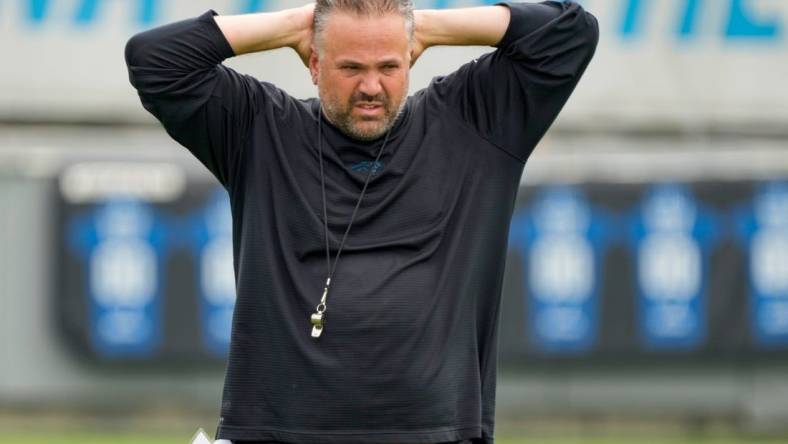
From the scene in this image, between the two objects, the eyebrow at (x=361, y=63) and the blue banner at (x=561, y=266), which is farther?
the blue banner at (x=561, y=266)

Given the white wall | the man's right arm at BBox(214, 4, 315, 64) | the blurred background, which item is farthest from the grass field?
the man's right arm at BBox(214, 4, 315, 64)

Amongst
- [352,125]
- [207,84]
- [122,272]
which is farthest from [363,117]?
[122,272]

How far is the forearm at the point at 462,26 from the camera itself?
13.0 feet

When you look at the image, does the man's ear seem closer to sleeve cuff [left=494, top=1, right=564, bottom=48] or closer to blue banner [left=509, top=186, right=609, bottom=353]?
sleeve cuff [left=494, top=1, right=564, bottom=48]

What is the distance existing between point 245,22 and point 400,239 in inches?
25.9

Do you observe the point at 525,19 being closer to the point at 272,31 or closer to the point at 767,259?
the point at 272,31

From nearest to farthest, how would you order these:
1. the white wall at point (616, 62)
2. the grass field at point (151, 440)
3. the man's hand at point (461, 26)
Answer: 1. the man's hand at point (461, 26)
2. the grass field at point (151, 440)
3. the white wall at point (616, 62)

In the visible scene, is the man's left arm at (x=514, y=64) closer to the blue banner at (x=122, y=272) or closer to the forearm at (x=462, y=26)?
the forearm at (x=462, y=26)

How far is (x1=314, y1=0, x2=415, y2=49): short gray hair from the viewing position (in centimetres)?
372

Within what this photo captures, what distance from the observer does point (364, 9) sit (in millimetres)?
3717

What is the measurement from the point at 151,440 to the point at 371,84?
23.4 ft

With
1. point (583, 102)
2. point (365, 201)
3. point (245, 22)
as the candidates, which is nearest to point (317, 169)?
point (365, 201)

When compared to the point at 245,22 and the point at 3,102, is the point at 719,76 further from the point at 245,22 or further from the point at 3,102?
the point at 245,22

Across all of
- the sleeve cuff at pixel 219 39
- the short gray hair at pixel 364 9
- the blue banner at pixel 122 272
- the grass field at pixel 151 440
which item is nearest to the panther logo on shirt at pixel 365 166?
the short gray hair at pixel 364 9
